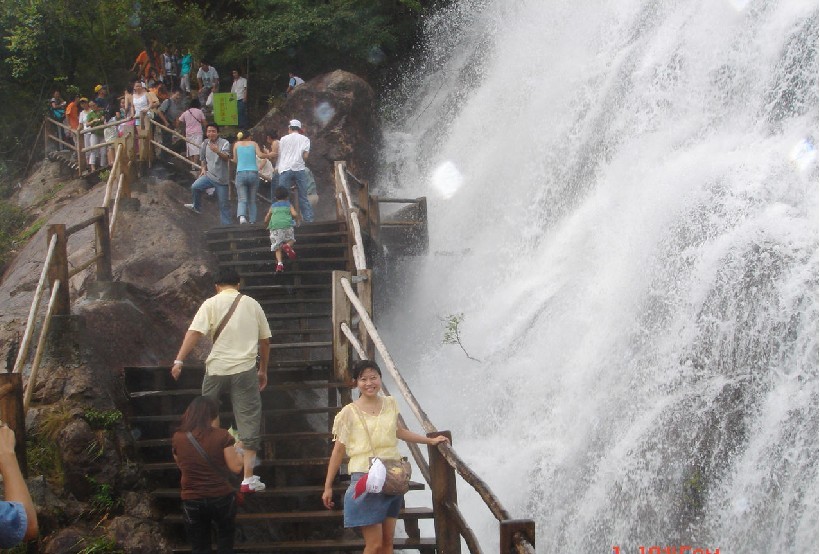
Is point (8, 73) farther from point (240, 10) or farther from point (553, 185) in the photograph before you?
point (553, 185)

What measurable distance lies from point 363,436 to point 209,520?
1183mm

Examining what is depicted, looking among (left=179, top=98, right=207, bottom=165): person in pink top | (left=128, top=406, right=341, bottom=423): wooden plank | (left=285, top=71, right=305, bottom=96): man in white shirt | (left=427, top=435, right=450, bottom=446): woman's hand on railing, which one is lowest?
(left=128, top=406, right=341, bottom=423): wooden plank

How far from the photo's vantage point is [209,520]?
16.6 feet

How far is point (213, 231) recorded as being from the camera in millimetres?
12023

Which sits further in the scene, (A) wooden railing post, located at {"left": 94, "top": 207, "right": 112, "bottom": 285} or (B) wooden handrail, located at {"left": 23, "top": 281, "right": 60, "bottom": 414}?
(A) wooden railing post, located at {"left": 94, "top": 207, "right": 112, "bottom": 285}

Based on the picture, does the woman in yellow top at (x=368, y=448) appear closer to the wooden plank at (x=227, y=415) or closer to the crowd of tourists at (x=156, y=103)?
the wooden plank at (x=227, y=415)

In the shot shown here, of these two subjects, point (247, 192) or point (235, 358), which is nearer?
point (235, 358)

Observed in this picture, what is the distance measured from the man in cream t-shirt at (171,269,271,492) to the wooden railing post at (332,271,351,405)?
5.73ft

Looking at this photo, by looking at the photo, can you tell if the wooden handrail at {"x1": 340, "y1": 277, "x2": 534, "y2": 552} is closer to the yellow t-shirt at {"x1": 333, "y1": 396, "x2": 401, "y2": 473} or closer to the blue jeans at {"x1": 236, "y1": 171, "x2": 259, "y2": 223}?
the yellow t-shirt at {"x1": 333, "y1": 396, "x2": 401, "y2": 473}

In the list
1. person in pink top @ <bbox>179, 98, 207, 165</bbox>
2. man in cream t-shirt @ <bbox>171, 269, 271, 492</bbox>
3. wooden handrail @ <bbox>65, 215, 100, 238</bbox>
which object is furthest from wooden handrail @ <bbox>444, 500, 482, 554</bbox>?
person in pink top @ <bbox>179, 98, 207, 165</bbox>

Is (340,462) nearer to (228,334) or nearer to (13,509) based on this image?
(228,334)

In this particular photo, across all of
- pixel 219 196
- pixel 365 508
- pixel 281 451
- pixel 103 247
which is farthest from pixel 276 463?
pixel 219 196

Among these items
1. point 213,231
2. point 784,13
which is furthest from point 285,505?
point 784,13

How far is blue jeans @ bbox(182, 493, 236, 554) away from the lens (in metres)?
4.98
